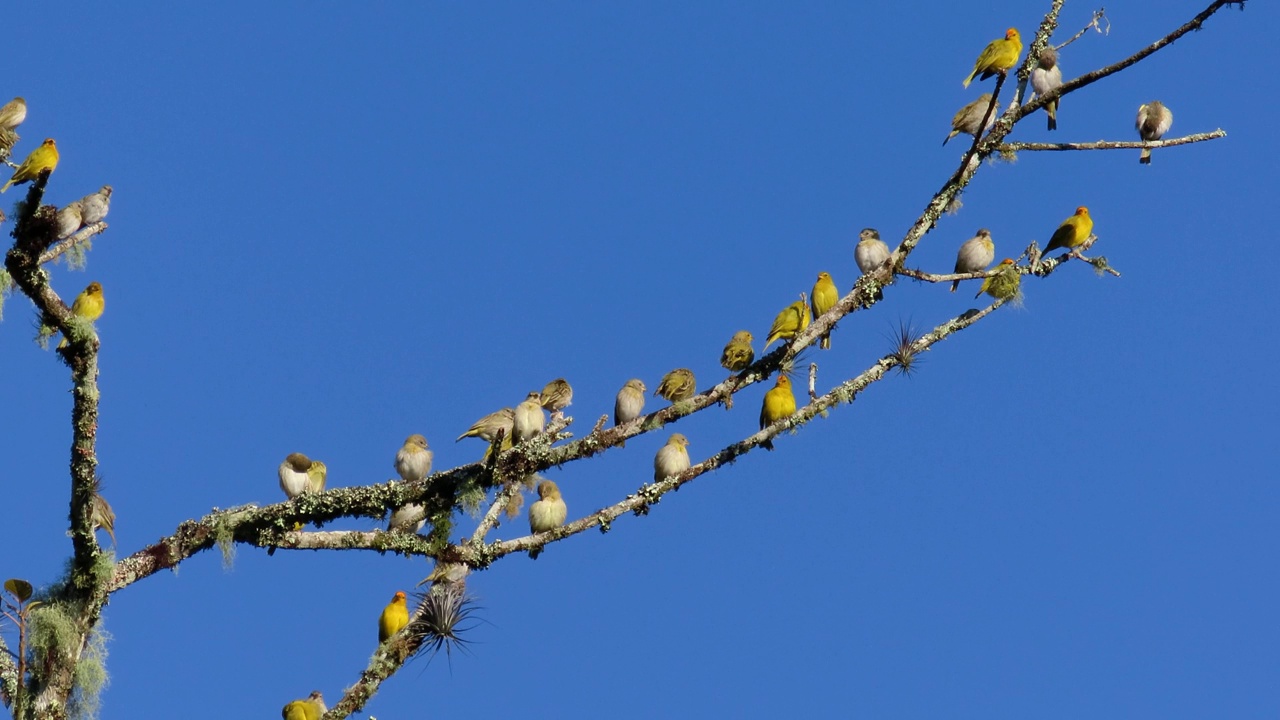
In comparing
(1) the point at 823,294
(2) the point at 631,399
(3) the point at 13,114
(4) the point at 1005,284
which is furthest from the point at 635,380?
(3) the point at 13,114

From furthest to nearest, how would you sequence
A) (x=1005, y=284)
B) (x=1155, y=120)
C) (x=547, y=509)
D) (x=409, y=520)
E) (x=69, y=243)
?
(x=1155, y=120) < (x=547, y=509) < (x=409, y=520) < (x=1005, y=284) < (x=69, y=243)

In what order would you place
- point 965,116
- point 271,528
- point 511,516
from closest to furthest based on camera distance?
point 271,528, point 511,516, point 965,116

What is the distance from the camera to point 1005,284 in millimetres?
12406

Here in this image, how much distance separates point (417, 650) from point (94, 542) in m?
2.44

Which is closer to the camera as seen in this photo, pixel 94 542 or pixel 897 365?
pixel 94 542

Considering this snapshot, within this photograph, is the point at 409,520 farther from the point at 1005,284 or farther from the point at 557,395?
the point at 1005,284

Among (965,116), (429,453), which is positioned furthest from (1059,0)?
(429,453)

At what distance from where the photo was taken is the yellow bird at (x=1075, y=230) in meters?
15.3

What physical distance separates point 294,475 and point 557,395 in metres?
2.81

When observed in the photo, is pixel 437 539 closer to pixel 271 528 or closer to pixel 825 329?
pixel 271 528

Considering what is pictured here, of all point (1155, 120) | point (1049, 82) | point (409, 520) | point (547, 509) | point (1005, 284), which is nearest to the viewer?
point (1005, 284)

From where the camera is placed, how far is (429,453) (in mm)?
14742

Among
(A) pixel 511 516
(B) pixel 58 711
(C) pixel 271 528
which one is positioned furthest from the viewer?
(A) pixel 511 516

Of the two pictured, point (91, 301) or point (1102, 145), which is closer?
point (1102, 145)
